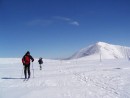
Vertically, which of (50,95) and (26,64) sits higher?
(26,64)

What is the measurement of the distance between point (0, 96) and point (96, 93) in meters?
4.22

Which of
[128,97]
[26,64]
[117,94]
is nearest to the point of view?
[128,97]

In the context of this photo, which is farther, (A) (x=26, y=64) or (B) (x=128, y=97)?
(A) (x=26, y=64)

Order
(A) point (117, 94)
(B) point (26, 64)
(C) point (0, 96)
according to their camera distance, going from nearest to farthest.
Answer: (A) point (117, 94)
(C) point (0, 96)
(B) point (26, 64)

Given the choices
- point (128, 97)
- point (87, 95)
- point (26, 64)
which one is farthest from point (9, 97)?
point (26, 64)

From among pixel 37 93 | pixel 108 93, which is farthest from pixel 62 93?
pixel 108 93

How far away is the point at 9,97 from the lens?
9.07 meters

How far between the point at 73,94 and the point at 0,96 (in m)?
3.22

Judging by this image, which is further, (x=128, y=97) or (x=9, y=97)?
(x=9, y=97)

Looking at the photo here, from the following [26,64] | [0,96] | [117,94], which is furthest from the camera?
[26,64]

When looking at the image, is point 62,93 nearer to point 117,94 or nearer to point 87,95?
point 87,95

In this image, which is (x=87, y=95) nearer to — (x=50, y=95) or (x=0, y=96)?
(x=50, y=95)

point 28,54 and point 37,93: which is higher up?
point 28,54

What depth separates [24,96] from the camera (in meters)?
9.05
